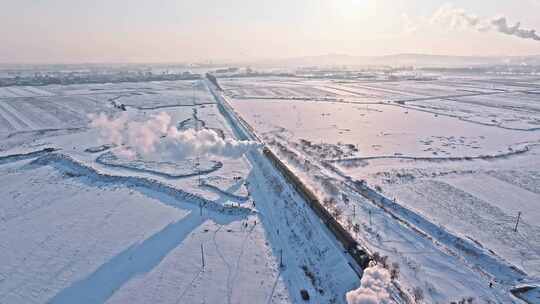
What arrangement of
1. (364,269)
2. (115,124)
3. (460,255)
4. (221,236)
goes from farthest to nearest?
(115,124) → (221,236) → (460,255) → (364,269)

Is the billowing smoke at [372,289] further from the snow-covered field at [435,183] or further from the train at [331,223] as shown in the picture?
the snow-covered field at [435,183]

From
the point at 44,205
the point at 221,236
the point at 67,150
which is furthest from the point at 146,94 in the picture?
the point at 221,236

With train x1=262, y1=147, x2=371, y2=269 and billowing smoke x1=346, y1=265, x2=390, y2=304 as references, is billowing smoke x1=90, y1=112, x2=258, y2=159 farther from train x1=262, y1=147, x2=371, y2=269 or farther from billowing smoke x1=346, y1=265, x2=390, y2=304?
billowing smoke x1=346, y1=265, x2=390, y2=304

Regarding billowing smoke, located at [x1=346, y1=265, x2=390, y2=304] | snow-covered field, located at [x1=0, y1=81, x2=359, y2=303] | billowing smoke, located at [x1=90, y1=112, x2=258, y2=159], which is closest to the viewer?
billowing smoke, located at [x1=346, y1=265, x2=390, y2=304]

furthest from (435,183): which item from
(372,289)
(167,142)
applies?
(167,142)

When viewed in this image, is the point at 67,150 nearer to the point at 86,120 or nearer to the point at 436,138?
the point at 86,120

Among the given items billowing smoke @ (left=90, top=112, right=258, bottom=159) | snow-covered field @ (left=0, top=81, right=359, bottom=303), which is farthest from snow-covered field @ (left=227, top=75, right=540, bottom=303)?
billowing smoke @ (left=90, top=112, right=258, bottom=159)
